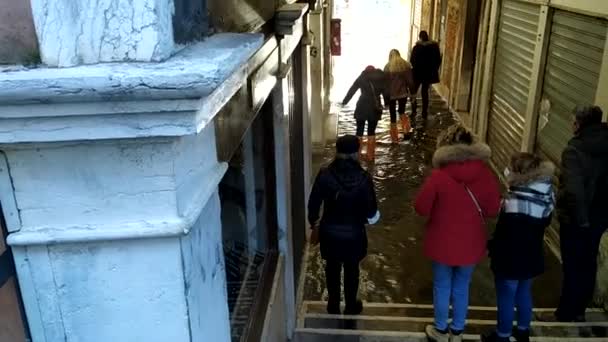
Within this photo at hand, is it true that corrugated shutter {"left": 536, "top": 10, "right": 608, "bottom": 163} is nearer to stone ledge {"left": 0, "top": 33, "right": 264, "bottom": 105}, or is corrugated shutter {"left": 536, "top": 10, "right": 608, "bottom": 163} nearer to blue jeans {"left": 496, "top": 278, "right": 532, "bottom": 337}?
blue jeans {"left": 496, "top": 278, "right": 532, "bottom": 337}

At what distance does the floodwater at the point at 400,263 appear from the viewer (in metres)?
5.60

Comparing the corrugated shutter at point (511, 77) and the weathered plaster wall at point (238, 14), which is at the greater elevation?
the weathered plaster wall at point (238, 14)

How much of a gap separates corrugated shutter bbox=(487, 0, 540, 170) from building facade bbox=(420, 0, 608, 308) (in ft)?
0.04

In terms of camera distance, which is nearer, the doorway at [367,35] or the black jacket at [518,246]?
the black jacket at [518,246]

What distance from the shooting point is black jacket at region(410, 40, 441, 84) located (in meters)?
11.0

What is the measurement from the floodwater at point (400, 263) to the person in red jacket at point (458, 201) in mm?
1501

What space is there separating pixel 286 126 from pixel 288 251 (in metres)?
0.96

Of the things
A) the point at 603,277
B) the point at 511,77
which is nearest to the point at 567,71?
the point at 511,77

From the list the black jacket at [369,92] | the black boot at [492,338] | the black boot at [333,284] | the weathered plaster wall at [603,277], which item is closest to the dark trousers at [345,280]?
the black boot at [333,284]

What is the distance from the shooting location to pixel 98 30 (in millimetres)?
1173

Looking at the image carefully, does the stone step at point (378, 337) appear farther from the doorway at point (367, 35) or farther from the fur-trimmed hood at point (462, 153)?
the doorway at point (367, 35)

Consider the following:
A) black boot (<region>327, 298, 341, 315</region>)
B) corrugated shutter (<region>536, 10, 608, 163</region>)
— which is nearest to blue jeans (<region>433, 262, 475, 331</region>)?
black boot (<region>327, 298, 341, 315</region>)

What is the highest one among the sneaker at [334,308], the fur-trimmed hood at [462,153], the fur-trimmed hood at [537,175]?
the fur-trimmed hood at [462,153]

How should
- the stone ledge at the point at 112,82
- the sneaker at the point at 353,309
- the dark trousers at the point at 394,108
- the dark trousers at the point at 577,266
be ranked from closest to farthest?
the stone ledge at the point at 112,82 < the dark trousers at the point at 577,266 < the sneaker at the point at 353,309 < the dark trousers at the point at 394,108
